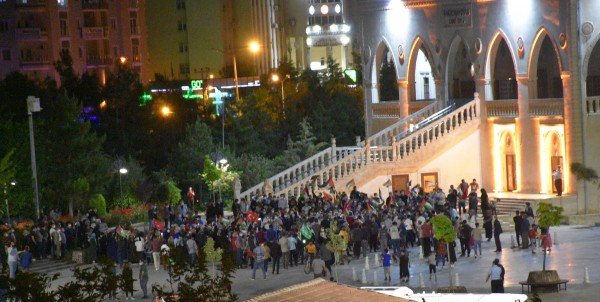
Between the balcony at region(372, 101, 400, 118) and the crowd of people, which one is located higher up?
the balcony at region(372, 101, 400, 118)

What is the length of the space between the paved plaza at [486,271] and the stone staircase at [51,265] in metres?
0.91

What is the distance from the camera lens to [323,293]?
891 inches

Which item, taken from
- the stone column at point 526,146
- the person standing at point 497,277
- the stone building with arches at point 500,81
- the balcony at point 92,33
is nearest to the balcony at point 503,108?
the stone building with arches at point 500,81

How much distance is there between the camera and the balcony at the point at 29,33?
8894cm

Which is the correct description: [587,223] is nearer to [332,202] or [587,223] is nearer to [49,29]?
[332,202]

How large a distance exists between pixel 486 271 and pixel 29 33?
59.9 m

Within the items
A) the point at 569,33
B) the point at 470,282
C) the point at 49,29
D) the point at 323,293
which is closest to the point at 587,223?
the point at 569,33

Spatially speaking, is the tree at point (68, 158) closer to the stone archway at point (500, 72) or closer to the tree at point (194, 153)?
the tree at point (194, 153)

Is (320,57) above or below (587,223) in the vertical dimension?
above

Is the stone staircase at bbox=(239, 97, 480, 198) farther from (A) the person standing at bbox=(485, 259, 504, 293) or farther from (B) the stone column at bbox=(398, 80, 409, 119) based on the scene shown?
(A) the person standing at bbox=(485, 259, 504, 293)

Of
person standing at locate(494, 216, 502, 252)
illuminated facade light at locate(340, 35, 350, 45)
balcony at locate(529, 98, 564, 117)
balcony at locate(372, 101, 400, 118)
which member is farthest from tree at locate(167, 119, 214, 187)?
illuminated facade light at locate(340, 35, 350, 45)

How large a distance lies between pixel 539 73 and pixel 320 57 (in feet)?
190

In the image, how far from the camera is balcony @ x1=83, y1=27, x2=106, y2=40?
3612 inches

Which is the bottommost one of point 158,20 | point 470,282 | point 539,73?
point 470,282
